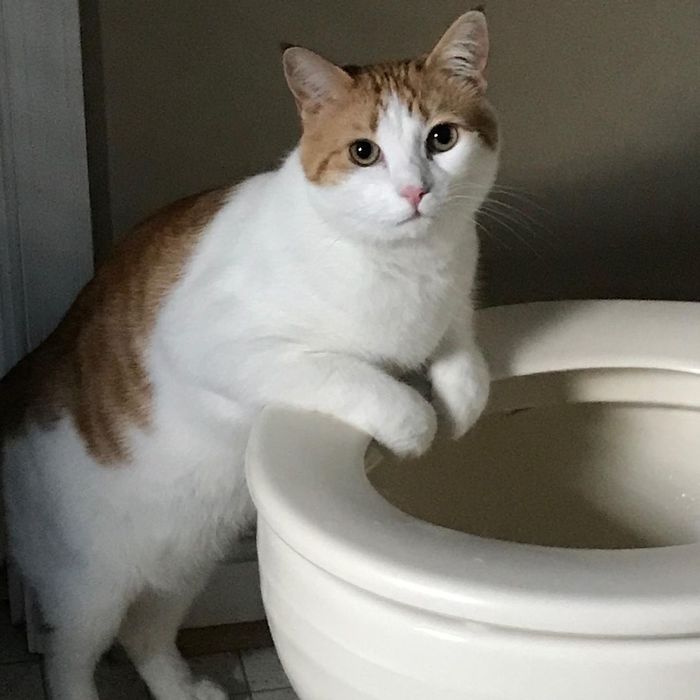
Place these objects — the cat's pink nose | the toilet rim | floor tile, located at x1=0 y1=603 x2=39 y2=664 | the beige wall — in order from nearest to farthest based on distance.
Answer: the toilet rim < the cat's pink nose < the beige wall < floor tile, located at x1=0 y1=603 x2=39 y2=664

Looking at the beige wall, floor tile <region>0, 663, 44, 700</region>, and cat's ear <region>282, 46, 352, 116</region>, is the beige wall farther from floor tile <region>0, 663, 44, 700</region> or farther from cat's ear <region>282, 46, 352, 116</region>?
floor tile <region>0, 663, 44, 700</region>

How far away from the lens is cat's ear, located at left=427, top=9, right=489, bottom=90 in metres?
0.80

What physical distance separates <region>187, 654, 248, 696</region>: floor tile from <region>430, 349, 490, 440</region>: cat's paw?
50cm

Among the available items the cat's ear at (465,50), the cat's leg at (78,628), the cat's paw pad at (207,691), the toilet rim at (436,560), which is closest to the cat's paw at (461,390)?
the toilet rim at (436,560)

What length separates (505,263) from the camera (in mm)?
1302

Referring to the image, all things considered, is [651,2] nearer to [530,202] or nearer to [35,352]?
[530,202]

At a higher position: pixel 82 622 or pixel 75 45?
pixel 75 45

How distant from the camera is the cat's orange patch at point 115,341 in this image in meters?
0.93

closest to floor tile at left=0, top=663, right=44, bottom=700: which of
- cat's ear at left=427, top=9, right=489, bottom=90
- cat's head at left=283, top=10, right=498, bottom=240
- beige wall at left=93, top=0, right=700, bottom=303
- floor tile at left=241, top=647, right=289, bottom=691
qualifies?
floor tile at left=241, top=647, right=289, bottom=691

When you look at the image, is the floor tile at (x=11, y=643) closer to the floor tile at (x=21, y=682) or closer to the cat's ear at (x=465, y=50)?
the floor tile at (x=21, y=682)

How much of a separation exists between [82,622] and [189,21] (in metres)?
0.60

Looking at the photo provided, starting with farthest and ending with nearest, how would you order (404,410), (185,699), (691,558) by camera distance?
(185,699) → (404,410) → (691,558)

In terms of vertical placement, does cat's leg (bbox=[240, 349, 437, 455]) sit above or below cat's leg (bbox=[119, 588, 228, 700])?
above

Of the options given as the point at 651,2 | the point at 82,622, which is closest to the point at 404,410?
the point at 82,622
